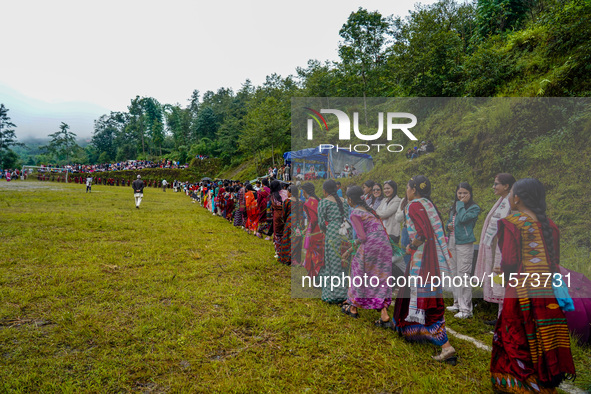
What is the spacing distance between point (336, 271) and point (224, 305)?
1.65 metres

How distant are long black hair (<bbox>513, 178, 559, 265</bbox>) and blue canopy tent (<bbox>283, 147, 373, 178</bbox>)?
5.17 meters

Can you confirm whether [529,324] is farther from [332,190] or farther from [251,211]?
[251,211]

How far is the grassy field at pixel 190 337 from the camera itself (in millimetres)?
2490

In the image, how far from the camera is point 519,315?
7.66 feet

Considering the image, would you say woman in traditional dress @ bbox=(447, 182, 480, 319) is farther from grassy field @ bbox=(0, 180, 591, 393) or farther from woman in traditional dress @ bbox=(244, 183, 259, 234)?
woman in traditional dress @ bbox=(244, 183, 259, 234)

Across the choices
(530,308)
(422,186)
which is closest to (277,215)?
(422,186)

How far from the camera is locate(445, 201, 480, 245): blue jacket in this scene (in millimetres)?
3811

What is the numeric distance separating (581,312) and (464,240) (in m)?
1.29

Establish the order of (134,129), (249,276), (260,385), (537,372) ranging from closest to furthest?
1. (537,372)
2. (260,385)
3. (249,276)
4. (134,129)

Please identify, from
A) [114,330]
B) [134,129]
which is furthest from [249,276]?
[134,129]

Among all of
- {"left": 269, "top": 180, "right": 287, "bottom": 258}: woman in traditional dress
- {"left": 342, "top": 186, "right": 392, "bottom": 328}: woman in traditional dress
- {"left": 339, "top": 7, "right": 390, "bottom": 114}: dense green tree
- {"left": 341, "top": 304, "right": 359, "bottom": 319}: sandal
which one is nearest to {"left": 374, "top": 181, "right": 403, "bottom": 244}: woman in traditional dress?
{"left": 342, "top": 186, "right": 392, "bottom": 328}: woman in traditional dress

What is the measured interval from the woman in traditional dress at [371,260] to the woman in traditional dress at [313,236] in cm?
110

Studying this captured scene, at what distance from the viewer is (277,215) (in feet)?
22.2

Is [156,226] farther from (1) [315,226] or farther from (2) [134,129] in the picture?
(2) [134,129]
